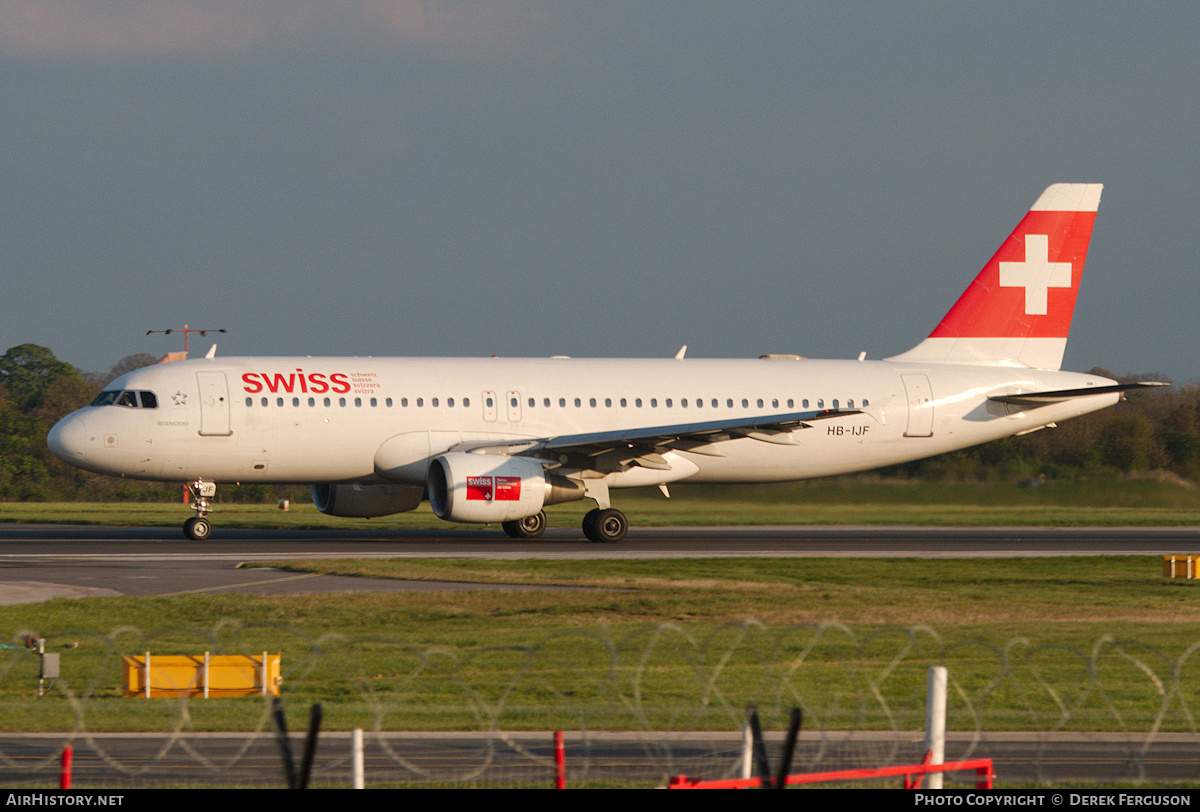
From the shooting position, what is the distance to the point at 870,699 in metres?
13.9

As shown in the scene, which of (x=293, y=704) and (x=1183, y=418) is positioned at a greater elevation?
(x=1183, y=418)

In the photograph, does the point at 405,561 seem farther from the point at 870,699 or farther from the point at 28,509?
the point at 28,509

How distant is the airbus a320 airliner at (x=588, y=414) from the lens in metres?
31.6

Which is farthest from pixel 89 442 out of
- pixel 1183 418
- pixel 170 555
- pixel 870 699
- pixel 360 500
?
pixel 1183 418

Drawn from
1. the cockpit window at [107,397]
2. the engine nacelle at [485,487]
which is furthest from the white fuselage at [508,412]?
the engine nacelle at [485,487]

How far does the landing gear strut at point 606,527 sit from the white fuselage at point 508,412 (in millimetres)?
1243

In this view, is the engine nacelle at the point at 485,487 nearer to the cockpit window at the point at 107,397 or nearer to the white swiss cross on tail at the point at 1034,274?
the cockpit window at the point at 107,397

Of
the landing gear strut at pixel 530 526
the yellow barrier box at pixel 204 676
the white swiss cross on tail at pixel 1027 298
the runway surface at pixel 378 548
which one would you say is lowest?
the yellow barrier box at pixel 204 676

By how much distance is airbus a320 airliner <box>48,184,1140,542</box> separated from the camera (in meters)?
31.6
